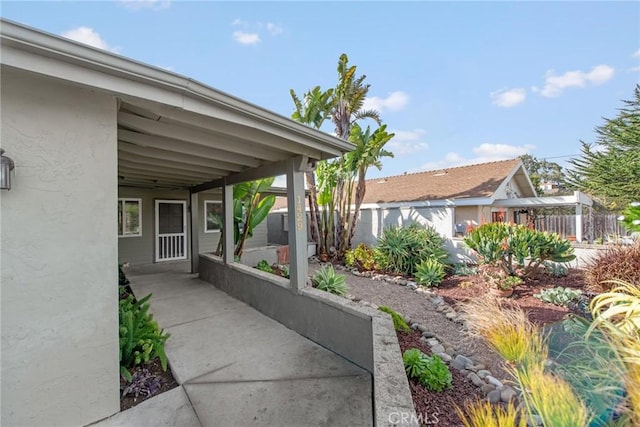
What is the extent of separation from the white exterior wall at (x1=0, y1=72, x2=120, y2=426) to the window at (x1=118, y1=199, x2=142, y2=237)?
8.25m

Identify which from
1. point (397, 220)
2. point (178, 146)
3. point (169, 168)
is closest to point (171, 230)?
point (169, 168)

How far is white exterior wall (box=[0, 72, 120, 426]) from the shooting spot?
2186mm

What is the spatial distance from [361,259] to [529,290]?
549 centimetres

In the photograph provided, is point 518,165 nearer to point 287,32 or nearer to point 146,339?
point 287,32

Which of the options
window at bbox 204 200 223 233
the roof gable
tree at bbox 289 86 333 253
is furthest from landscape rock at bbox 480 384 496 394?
window at bbox 204 200 223 233

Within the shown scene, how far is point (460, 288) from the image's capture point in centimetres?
838

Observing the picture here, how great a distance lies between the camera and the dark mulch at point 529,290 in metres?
6.05

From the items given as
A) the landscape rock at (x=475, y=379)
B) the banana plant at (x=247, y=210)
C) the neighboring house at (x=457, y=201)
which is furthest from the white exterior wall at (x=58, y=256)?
the neighboring house at (x=457, y=201)

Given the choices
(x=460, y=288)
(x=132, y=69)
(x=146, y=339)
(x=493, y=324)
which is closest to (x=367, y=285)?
(x=460, y=288)

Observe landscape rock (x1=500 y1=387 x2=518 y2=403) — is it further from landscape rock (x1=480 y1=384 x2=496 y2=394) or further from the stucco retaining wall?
the stucco retaining wall

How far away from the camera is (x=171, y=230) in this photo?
427 inches

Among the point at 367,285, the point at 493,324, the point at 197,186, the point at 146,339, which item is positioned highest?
the point at 197,186

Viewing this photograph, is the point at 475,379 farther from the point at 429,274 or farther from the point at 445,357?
the point at 429,274

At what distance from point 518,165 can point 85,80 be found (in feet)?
56.3
